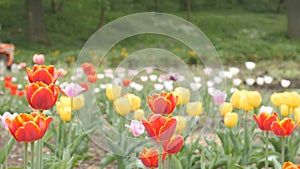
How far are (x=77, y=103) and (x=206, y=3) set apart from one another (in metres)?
22.3

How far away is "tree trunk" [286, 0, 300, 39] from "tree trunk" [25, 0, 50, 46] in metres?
7.59

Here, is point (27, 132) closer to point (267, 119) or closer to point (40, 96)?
point (40, 96)

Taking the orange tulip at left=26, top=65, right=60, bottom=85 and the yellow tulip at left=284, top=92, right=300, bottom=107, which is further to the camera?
the yellow tulip at left=284, top=92, right=300, bottom=107

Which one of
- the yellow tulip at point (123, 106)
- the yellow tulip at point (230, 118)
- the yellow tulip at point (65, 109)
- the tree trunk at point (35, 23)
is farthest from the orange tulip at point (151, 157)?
the tree trunk at point (35, 23)

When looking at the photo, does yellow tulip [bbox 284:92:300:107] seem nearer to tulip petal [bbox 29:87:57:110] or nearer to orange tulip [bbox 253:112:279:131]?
orange tulip [bbox 253:112:279:131]

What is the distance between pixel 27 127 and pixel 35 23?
48.5 ft

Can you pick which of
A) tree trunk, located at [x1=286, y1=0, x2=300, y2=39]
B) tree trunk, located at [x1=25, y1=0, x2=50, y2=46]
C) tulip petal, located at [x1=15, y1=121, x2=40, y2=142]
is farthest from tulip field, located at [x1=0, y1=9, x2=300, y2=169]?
tree trunk, located at [x1=286, y1=0, x2=300, y2=39]

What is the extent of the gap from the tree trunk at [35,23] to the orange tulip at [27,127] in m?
14.5

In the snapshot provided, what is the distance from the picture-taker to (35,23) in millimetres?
15992

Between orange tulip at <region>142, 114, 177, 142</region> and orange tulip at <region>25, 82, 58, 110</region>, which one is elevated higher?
orange tulip at <region>25, 82, 58, 110</region>

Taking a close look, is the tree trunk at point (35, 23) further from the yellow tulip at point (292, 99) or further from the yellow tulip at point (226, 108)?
the yellow tulip at point (292, 99)

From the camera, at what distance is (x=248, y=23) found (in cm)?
2088

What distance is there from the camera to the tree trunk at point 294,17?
1734 centimetres

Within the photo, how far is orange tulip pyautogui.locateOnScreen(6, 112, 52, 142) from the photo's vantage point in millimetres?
1643
